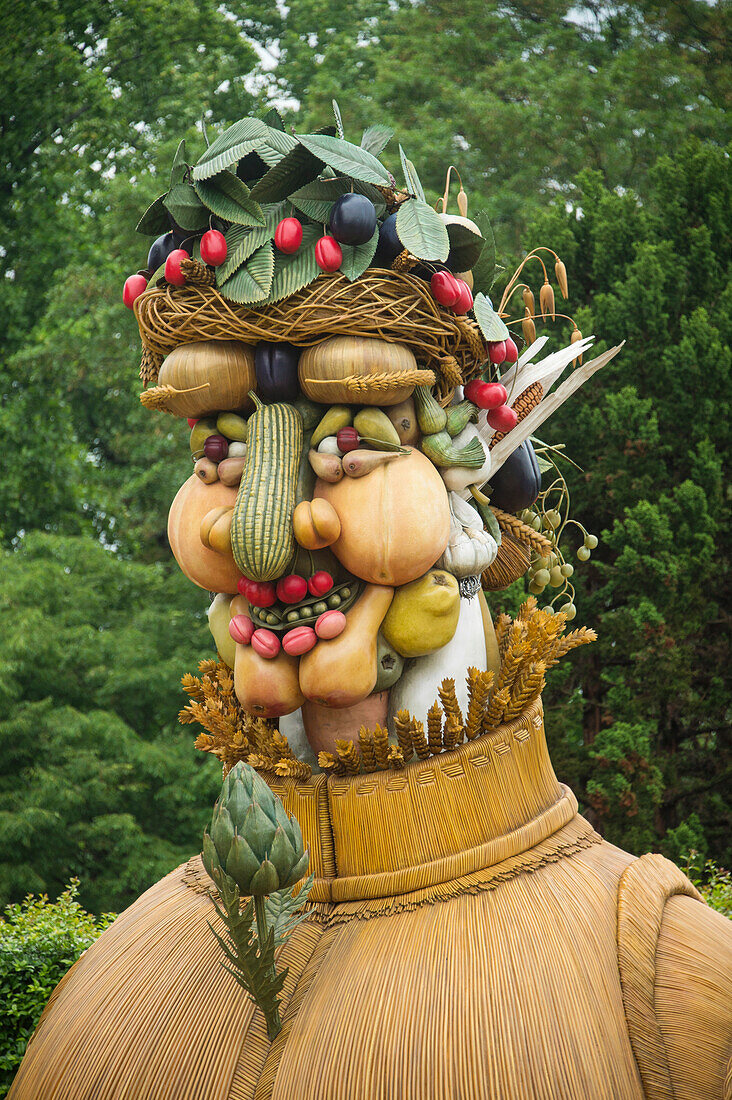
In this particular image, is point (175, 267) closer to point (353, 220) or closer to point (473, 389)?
point (353, 220)

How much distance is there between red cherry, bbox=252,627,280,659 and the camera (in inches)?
65.1

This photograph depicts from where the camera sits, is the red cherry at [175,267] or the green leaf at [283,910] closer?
the green leaf at [283,910]

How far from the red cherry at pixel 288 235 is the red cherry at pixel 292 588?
0.52 m

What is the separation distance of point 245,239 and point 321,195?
14 cm

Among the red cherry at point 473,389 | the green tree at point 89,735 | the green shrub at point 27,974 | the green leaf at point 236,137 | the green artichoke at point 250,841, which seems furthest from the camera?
the green tree at point 89,735

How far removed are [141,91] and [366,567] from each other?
8.39 metres

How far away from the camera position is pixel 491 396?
1.80 m

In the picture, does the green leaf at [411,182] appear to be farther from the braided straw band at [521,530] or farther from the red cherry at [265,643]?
the red cherry at [265,643]

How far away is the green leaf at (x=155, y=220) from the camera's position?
1763 mm

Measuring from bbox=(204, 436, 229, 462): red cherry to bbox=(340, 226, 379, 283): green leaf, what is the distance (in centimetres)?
35

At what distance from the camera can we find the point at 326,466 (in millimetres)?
1631

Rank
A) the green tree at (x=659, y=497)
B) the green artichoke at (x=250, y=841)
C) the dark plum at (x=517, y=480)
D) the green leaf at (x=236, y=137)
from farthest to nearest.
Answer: the green tree at (x=659, y=497) → the dark plum at (x=517, y=480) → the green leaf at (x=236, y=137) → the green artichoke at (x=250, y=841)

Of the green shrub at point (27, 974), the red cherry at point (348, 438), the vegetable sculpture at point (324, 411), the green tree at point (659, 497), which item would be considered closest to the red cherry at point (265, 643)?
the vegetable sculpture at point (324, 411)

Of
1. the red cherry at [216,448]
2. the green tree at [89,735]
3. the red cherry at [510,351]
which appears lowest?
the green tree at [89,735]
